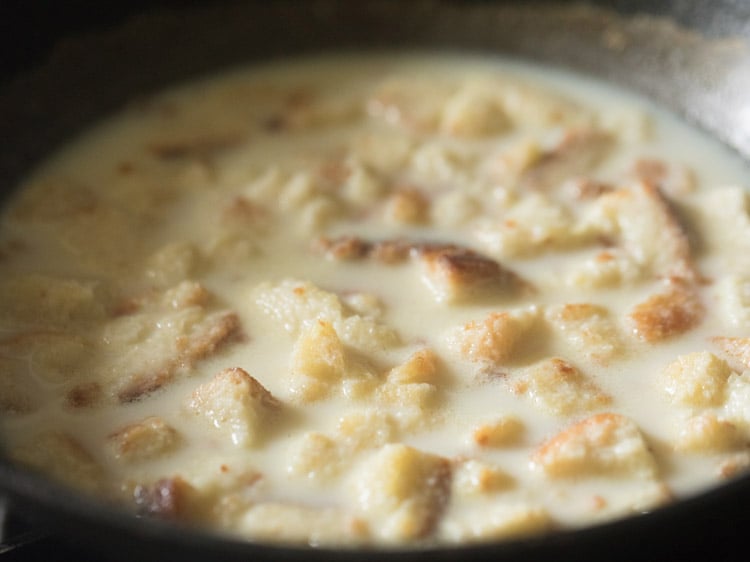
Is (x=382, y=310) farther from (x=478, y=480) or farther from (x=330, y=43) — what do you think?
(x=330, y=43)

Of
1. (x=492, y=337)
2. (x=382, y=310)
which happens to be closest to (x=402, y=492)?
(x=492, y=337)

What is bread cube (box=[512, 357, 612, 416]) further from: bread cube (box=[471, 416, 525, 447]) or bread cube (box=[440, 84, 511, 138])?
bread cube (box=[440, 84, 511, 138])

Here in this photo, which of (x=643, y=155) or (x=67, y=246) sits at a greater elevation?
(x=643, y=155)

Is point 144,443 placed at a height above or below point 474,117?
below

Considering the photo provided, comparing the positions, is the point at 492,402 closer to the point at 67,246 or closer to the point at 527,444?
the point at 527,444

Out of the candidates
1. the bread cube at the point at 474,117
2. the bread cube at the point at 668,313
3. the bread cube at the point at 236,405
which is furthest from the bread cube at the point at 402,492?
the bread cube at the point at 474,117

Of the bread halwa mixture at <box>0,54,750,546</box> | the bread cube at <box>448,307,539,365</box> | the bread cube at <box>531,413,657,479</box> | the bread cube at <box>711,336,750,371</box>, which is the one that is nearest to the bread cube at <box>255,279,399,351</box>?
the bread halwa mixture at <box>0,54,750,546</box>

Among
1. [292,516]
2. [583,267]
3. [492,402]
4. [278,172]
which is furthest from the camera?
[278,172]

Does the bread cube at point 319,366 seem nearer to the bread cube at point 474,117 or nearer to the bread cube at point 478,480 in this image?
the bread cube at point 478,480

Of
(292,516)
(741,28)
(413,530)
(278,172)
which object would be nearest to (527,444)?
(413,530)
